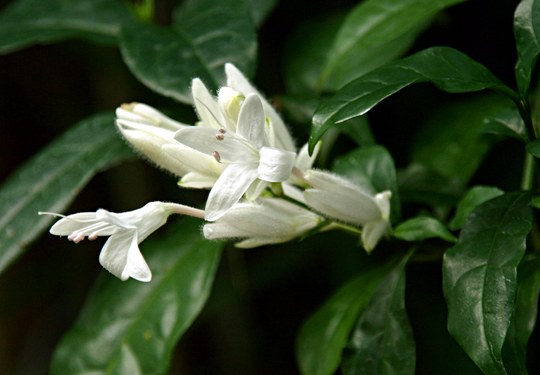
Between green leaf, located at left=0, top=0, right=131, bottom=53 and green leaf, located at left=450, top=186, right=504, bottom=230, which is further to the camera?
green leaf, located at left=0, top=0, right=131, bottom=53

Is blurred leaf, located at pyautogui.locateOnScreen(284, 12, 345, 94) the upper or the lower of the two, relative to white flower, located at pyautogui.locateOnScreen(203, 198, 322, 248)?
lower

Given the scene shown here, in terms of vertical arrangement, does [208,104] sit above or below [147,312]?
above

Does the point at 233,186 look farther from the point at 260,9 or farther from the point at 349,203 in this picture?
the point at 260,9

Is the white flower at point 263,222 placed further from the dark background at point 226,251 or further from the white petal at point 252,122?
the dark background at point 226,251

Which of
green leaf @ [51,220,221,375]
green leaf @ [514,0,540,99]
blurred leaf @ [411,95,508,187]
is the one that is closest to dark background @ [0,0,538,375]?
blurred leaf @ [411,95,508,187]

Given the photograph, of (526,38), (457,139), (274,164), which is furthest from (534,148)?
(457,139)

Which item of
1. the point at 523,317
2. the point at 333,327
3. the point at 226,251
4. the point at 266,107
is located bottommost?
the point at 226,251

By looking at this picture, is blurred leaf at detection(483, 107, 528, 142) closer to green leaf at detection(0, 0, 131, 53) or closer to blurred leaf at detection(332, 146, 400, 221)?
blurred leaf at detection(332, 146, 400, 221)

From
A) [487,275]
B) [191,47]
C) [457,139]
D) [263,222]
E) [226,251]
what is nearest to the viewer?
[487,275]
